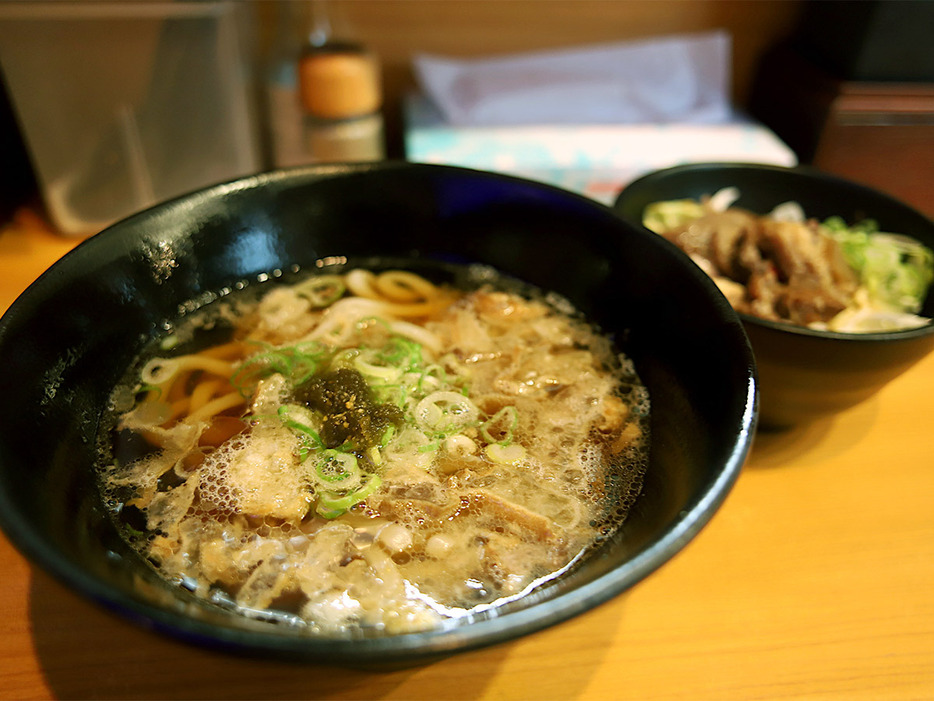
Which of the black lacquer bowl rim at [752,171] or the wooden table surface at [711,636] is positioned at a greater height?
the black lacquer bowl rim at [752,171]

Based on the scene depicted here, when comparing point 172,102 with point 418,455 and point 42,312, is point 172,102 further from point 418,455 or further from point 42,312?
point 418,455

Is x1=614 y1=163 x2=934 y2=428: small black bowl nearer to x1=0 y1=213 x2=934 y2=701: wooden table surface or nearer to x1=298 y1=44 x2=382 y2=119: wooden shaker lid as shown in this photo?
x1=0 y1=213 x2=934 y2=701: wooden table surface

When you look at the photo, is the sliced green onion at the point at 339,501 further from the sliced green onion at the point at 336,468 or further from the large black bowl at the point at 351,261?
the large black bowl at the point at 351,261

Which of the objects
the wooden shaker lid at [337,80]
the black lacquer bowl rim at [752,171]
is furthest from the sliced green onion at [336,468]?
the wooden shaker lid at [337,80]

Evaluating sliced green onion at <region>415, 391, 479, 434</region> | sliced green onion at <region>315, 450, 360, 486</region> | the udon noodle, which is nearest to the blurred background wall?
the udon noodle

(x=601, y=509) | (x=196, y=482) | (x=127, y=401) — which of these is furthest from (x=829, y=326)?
(x=127, y=401)

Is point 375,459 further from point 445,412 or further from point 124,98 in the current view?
point 124,98

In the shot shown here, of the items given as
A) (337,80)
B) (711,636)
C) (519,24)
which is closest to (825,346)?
(711,636)
